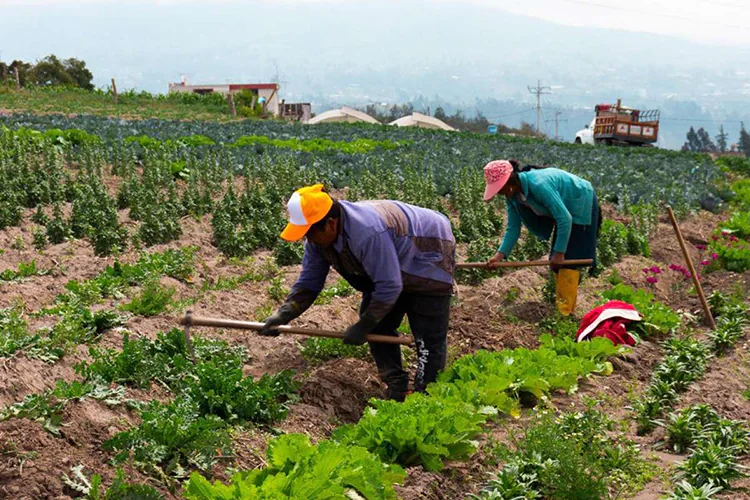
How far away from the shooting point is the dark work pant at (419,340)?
5.66 meters

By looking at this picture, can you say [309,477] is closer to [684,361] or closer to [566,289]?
[684,361]

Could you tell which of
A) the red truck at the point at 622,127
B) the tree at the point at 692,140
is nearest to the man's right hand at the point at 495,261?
the red truck at the point at 622,127

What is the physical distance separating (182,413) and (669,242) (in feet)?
32.9

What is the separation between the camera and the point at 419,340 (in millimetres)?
5797

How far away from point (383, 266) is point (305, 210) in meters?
0.60

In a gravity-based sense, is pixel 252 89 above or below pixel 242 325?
above

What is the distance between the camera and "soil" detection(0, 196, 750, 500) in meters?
4.30

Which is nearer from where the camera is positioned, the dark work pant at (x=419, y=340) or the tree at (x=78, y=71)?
the dark work pant at (x=419, y=340)

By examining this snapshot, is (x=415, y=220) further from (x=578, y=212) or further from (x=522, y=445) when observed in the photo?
(x=578, y=212)

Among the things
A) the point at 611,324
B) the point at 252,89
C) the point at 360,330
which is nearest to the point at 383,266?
the point at 360,330

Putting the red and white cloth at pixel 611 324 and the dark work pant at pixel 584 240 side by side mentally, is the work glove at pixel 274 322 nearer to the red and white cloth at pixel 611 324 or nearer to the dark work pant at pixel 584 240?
the red and white cloth at pixel 611 324

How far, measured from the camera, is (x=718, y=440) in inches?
191

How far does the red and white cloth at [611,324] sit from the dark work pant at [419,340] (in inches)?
83.5

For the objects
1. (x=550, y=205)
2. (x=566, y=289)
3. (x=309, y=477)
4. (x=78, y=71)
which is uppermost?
(x=78, y=71)
